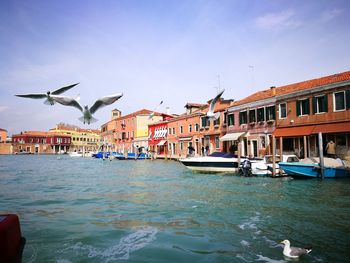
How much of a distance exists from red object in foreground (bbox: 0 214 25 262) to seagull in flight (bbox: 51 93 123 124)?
408cm

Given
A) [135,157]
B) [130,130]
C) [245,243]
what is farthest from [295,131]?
[130,130]

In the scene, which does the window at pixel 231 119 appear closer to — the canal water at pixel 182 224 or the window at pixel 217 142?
the window at pixel 217 142

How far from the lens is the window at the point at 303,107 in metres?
19.3

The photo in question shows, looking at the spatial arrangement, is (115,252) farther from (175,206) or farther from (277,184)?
(277,184)

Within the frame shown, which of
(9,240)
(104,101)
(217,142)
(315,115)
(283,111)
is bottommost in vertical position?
(9,240)

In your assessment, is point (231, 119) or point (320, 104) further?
point (231, 119)

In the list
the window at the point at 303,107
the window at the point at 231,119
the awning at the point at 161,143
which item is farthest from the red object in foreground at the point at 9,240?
the awning at the point at 161,143

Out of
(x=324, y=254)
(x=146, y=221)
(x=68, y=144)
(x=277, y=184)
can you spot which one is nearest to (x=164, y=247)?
(x=146, y=221)

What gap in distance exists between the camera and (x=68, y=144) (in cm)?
8700

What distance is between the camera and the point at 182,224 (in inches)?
254

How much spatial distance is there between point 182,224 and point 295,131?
15.2 meters

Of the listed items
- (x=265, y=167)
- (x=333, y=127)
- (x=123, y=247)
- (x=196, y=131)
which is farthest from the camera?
(x=196, y=131)

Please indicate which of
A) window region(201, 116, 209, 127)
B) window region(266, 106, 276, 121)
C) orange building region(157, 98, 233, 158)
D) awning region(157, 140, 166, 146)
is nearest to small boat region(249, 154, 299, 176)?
window region(266, 106, 276, 121)

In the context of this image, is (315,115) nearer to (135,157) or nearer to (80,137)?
(135,157)
